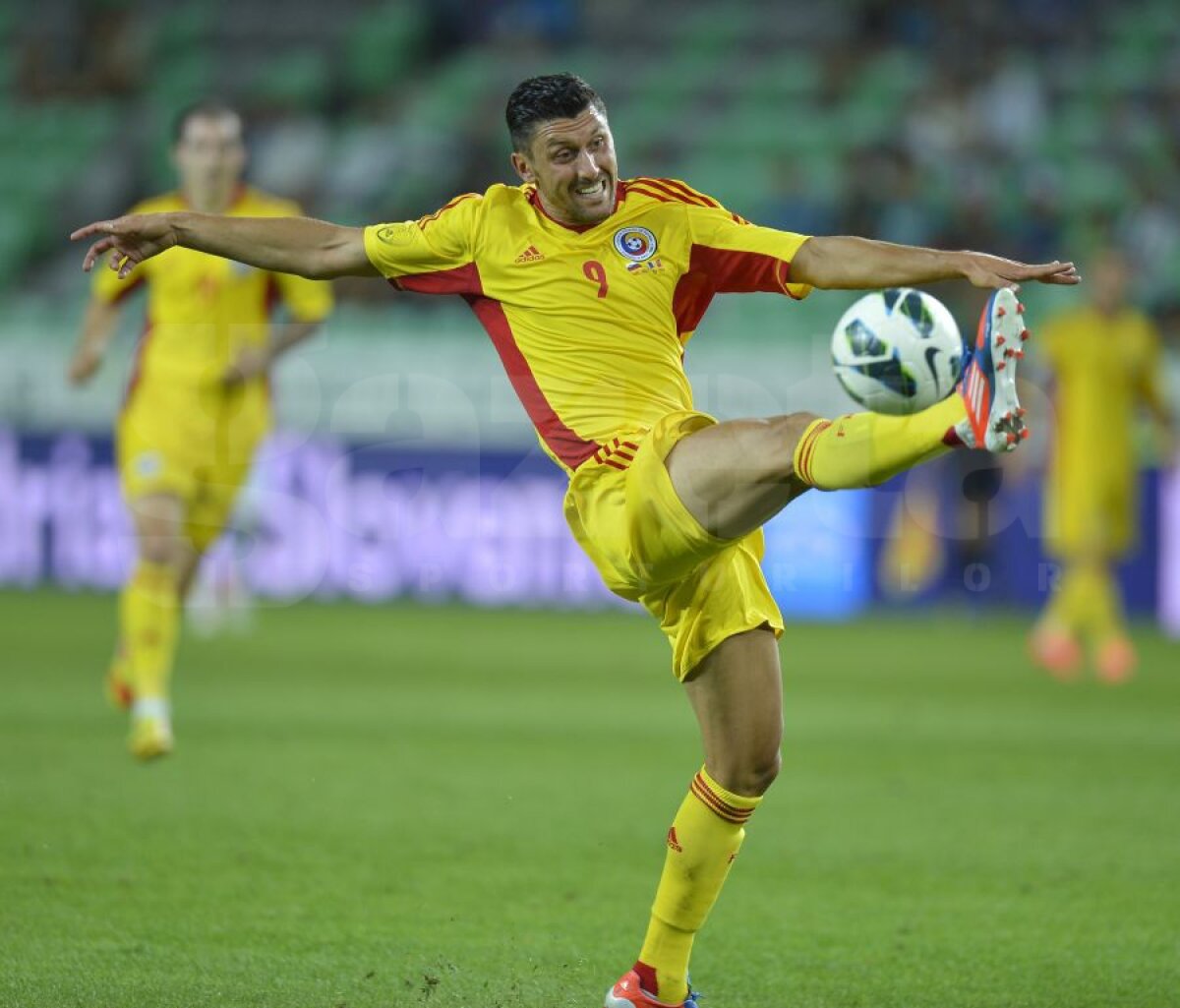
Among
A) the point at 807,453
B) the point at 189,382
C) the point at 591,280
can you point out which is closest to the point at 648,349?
the point at 591,280

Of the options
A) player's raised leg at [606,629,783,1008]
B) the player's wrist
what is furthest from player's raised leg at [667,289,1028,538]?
the player's wrist

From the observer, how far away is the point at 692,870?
443cm

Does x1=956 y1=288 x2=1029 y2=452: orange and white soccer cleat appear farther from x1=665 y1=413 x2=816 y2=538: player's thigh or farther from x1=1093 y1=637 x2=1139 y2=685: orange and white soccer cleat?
x1=1093 y1=637 x2=1139 y2=685: orange and white soccer cleat

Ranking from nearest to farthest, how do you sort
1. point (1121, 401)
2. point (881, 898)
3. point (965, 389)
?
point (965, 389) < point (881, 898) < point (1121, 401)

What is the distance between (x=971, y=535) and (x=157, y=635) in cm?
978

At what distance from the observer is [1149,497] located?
15.8 m

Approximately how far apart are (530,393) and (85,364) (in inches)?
167

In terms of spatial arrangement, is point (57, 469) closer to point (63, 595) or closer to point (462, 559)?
point (63, 595)

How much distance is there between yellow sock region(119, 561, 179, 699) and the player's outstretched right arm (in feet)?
11.5

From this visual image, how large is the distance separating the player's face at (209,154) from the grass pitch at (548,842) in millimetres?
2462

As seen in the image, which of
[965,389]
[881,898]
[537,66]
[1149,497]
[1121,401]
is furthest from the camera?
[537,66]

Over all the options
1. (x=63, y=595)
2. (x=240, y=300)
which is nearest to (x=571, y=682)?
(x=240, y=300)

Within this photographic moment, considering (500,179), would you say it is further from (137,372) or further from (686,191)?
(686,191)

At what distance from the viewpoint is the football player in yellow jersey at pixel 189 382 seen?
8.06 m
